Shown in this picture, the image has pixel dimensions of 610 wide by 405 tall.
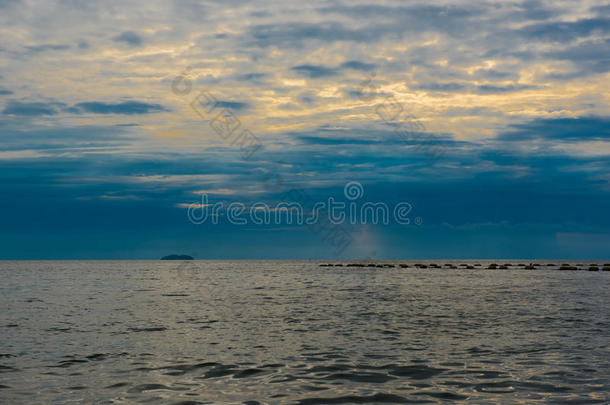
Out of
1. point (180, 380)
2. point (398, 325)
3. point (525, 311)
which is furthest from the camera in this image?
point (525, 311)

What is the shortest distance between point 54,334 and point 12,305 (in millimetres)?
20098

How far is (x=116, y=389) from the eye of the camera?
52.8 ft

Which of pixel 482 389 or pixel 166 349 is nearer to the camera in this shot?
pixel 482 389

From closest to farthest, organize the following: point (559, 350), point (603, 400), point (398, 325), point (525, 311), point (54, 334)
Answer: point (603, 400)
point (559, 350)
point (54, 334)
point (398, 325)
point (525, 311)

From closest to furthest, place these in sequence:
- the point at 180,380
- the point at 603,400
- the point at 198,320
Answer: the point at 603,400 < the point at 180,380 < the point at 198,320

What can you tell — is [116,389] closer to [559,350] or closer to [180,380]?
[180,380]

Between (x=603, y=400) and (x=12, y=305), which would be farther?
(x=12, y=305)

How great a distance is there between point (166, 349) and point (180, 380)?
5.95 meters

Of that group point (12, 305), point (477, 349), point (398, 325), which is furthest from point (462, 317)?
point (12, 305)

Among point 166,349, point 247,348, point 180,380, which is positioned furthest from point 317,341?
point 180,380

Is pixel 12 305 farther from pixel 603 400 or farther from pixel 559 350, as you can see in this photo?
pixel 603 400

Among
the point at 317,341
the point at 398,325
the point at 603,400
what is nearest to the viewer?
the point at 603,400

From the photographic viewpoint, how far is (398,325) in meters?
30.1

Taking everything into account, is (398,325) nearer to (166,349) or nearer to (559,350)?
(559,350)
